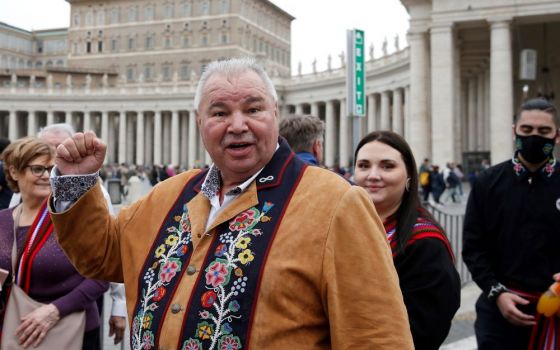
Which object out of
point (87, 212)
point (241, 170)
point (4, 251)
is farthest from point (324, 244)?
point (4, 251)

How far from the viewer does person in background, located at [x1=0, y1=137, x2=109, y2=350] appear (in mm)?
3791

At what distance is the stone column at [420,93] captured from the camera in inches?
1265

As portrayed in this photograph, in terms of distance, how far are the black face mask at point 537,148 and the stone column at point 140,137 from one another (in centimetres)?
6908

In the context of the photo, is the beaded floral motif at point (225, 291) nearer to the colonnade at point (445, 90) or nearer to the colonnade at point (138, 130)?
the colonnade at point (445, 90)

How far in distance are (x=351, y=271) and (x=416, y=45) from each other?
31556 mm

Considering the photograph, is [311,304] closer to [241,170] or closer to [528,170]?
[241,170]

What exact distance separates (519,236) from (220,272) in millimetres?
2645

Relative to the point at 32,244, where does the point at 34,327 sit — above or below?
below

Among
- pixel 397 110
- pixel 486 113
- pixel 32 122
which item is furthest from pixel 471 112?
pixel 32 122

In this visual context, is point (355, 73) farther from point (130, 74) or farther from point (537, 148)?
point (130, 74)

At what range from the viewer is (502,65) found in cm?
2969

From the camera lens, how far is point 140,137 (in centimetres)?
7200

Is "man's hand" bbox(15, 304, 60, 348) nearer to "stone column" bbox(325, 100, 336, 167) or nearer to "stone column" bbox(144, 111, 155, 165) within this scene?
"stone column" bbox(325, 100, 336, 167)

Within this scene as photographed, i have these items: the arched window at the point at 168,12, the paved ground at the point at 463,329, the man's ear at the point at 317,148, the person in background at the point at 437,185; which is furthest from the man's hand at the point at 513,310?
the arched window at the point at 168,12
